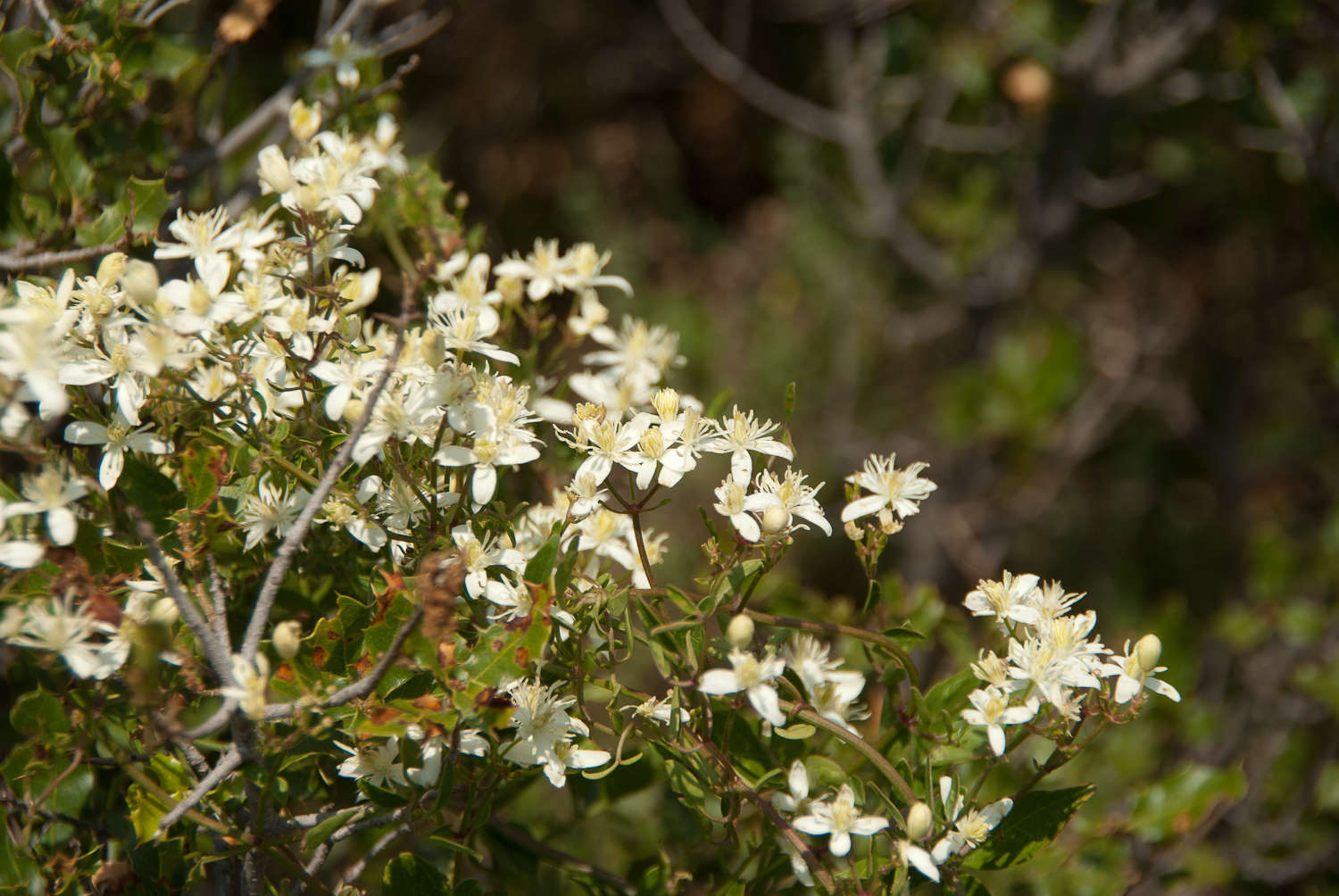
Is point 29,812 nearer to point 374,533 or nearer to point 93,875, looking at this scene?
point 93,875

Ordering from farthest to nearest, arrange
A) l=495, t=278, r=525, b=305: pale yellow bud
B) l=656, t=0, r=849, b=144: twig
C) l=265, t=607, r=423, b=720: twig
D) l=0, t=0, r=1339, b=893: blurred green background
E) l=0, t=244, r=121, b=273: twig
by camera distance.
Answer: l=656, t=0, r=849, b=144: twig → l=0, t=0, r=1339, b=893: blurred green background → l=495, t=278, r=525, b=305: pale yellow bud → l=0, t=244, r=121, b=273: twig → l=265, t=607, r=423, b=720: twig

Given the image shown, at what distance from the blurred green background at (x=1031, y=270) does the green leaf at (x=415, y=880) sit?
2.06ft

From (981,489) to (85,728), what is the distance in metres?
2.15

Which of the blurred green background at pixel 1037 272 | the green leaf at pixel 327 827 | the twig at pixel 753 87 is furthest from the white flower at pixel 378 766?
the twig at pixel 753 87

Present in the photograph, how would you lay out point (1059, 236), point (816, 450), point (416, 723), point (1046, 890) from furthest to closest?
point (816, 450) < point (1059, 236) < point (1046, 890) < point (416, 723)

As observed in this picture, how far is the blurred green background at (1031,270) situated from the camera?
182 cm

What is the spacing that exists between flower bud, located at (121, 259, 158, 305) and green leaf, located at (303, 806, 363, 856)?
33 cm

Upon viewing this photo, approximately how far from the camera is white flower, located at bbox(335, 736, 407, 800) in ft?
2.06

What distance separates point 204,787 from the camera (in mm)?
524

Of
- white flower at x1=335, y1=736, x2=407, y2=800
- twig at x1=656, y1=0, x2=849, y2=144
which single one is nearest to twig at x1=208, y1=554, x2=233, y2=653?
white flower at x1=335, y1=736, x2=407, y2=800

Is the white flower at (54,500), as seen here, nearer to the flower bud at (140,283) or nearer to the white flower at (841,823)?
the flower bud at (140,283)

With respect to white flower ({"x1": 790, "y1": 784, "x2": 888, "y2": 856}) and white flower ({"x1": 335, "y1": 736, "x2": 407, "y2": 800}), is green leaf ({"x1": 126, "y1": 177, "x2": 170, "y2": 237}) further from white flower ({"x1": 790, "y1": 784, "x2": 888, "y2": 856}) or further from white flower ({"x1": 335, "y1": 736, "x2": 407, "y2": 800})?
white flower ({"x1": 790, "y1": 784, "x2": 888, "y2": 856})

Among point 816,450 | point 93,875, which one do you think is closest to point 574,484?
point 93,875

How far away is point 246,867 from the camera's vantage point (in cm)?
63
